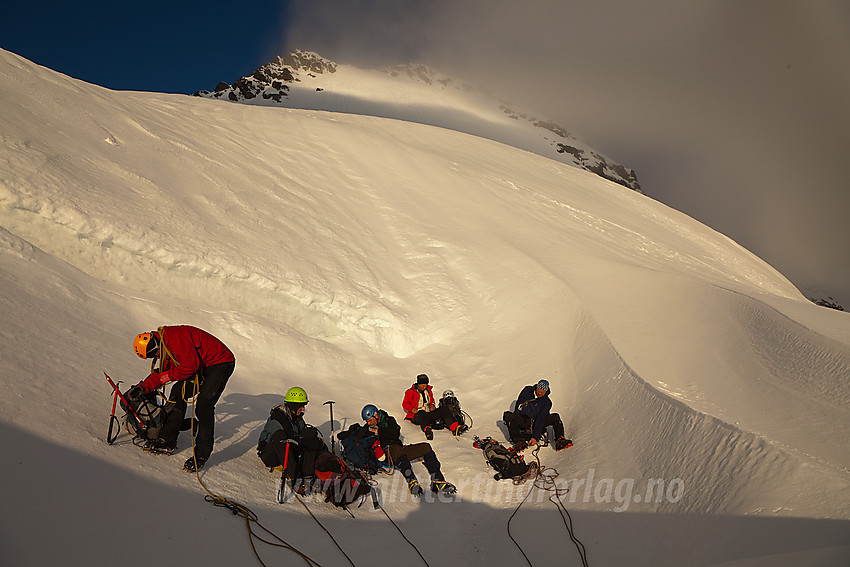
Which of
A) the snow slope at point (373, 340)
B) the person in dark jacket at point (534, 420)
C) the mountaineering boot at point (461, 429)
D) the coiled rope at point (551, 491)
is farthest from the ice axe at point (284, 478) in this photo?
the person in dark jacket at point (534, 420)

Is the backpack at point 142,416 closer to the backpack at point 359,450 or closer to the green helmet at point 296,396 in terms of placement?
the green helmet at point 296,396

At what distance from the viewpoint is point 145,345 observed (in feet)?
16.2

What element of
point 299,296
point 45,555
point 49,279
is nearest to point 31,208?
point 49,279

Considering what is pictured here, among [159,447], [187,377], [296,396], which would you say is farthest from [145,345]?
[296,396]

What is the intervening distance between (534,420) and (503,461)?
1009 mm

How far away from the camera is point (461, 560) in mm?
5469

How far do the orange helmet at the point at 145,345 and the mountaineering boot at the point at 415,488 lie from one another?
3.52 m

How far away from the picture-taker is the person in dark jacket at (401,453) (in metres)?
6.49

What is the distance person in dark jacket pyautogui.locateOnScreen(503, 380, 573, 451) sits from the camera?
7617mm

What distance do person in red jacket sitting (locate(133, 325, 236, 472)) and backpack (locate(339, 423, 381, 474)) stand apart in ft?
5.99

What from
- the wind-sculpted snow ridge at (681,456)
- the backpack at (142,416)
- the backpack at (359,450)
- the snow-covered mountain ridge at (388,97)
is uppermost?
the snow-covered mountain ridge at (388,97)

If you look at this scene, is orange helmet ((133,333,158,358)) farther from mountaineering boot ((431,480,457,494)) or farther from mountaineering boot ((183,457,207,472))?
mountaineering boot ((431,480,457,494))

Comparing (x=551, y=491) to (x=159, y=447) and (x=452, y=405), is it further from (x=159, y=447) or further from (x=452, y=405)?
A: (x=159, y=447)

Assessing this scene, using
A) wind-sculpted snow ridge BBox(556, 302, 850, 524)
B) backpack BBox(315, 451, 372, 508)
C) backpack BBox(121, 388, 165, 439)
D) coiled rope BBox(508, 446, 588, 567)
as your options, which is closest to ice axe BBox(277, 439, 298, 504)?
backpack BBox(315, 451, 372, 508)
